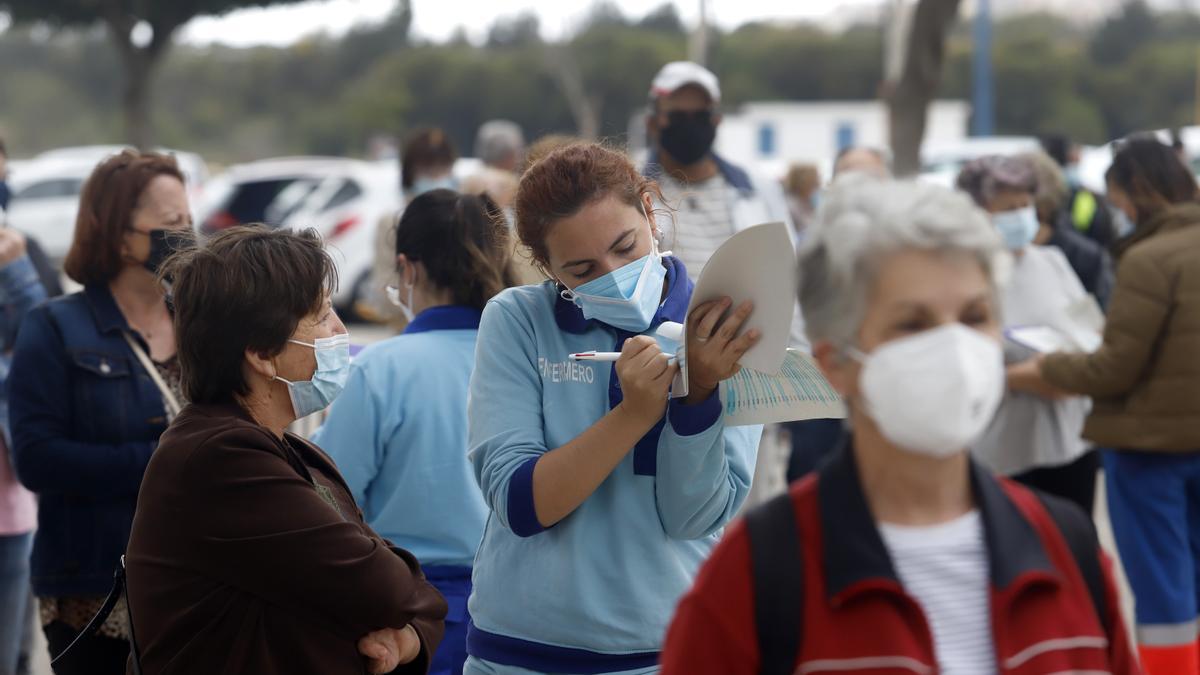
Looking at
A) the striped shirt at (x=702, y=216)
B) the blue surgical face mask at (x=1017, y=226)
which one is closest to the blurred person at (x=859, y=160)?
the blue surgical face mask at (x=1017, y=226)

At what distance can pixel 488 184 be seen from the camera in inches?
307

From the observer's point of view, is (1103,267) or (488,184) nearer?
(1103,267)

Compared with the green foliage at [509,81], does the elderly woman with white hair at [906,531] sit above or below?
above

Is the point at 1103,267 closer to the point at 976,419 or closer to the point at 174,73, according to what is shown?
the point at 976,419

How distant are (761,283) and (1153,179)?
3.30m

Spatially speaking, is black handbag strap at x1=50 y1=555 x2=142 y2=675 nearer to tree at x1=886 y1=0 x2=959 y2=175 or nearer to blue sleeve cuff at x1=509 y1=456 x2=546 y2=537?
blue sleeve cuff at x1=509 y1=456 x2=546 y2=537

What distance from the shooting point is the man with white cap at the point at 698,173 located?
539 centimetres

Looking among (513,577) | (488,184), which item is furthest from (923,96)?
(513,577)

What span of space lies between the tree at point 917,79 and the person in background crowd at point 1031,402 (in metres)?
5.73

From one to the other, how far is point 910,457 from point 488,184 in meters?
6.17

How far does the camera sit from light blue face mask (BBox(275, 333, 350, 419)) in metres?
2.77

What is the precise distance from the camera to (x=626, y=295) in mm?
2533

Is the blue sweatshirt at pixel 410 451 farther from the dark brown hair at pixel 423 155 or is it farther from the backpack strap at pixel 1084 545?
the dark brown hair at pixel 423 155

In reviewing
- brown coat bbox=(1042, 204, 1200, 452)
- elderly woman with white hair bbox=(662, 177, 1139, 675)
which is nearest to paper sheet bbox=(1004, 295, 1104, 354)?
brown coat bbox=(1042, 204, 1200, 452)
